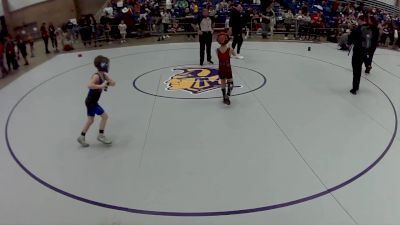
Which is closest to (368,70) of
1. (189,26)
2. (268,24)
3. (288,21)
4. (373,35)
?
(373,35)

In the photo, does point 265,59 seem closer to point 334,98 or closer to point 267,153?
point 334,98

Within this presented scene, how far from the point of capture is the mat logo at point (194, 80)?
9.37 meters

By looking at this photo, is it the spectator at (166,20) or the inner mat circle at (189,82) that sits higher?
the spectator at (166,20)

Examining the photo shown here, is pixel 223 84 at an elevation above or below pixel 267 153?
above

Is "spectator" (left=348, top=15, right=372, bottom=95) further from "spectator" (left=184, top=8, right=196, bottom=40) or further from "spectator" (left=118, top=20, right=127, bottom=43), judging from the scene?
"spectator" (left=118, top=20, right=127, bottom=43)

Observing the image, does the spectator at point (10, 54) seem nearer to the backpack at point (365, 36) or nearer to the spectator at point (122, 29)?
the spectator at point (122, 29)

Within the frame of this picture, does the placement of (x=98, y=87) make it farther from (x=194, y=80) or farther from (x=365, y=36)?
(x=365, y=36)

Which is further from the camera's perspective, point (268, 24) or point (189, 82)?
point (268, 24)

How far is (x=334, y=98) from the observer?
331 inches

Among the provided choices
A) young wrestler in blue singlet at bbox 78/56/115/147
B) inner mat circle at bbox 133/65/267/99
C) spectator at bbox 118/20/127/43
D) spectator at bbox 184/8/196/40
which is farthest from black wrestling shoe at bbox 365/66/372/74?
spectator at bbox 118/20/127/43

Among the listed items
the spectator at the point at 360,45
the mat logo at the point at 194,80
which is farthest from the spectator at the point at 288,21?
the spectator at the point at 360,45

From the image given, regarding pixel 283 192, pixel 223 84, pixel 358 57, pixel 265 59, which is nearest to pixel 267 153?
pixel 283 192

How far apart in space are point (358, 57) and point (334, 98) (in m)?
1.17

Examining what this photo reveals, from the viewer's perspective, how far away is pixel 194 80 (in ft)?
33.0
